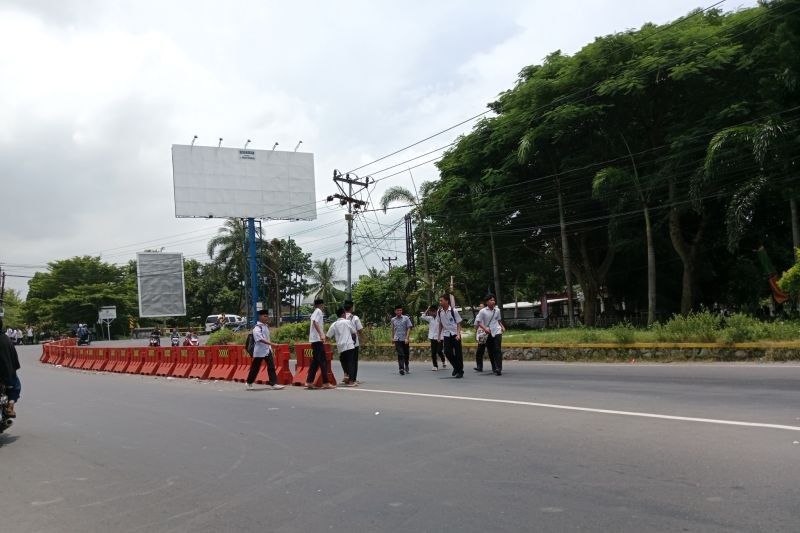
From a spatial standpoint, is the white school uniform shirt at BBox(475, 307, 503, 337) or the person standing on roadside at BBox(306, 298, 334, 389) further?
the white school uniform shirt at BBox(475, 307, 503, 337)

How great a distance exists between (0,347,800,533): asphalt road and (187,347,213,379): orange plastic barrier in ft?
18.8

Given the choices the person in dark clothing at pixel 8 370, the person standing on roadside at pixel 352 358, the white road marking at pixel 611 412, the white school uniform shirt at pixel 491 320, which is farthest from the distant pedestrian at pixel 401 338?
the person in dark clothing at pixel 8 370

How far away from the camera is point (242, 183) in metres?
43.0

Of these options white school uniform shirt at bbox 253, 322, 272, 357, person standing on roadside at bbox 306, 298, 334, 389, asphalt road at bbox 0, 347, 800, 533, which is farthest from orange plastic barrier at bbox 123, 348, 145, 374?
person standing on roadside at bbox 306, 298, 334, 389

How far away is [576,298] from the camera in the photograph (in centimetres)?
6050

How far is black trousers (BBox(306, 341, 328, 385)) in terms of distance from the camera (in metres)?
13.2

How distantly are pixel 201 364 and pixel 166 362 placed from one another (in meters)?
2.93

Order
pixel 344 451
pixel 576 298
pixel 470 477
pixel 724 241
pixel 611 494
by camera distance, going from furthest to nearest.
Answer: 1. pixel 576 298
2. pixel 724 241
3. pixel 344 451
4. pixel 470 477
5. pixel 611 494

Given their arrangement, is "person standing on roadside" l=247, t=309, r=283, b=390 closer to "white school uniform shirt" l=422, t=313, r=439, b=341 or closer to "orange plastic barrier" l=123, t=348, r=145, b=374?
"white school uniform shirt" l=422, t=313, r=439, b=341

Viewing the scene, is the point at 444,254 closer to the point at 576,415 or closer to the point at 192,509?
the point at 576,415

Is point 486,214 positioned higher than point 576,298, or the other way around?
point 486,214

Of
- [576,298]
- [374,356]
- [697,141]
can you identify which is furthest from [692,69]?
[576,298]

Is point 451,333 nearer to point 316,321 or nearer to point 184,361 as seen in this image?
point 316,321

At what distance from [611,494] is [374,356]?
2109 cm
